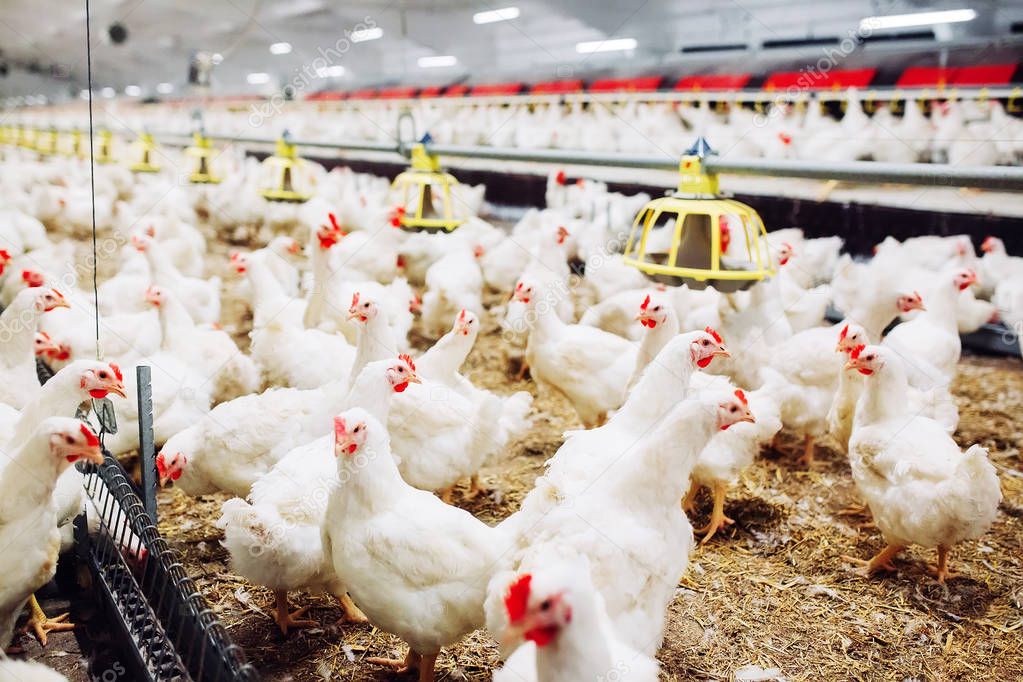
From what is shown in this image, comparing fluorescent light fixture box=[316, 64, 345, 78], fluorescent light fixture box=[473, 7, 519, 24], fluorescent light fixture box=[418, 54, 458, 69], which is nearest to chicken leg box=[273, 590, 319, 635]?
fluorescent light fixture box=[473, 7, 519, 24]

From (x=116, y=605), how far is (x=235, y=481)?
2.57ft

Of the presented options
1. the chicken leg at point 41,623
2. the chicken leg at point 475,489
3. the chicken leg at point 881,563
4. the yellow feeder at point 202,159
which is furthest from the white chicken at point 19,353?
the chicken leg at point 881,563

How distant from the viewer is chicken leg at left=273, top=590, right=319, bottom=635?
2.63m

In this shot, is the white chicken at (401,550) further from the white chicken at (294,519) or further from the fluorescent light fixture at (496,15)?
the fluorescent light fixture at (496,15)

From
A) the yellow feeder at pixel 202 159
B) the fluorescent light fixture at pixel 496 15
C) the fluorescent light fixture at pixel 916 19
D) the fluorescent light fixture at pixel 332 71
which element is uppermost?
the fluorescent light fixture at pixel 332 71

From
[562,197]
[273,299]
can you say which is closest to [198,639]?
[273,299]

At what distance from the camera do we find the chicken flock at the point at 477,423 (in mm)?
2096

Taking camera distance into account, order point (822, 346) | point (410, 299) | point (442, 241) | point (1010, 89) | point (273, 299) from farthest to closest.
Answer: point (1010, 89) → point (442, 241) → point (410, 299) → point (273, 299) → point (822, 346)

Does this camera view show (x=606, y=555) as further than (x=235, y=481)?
No

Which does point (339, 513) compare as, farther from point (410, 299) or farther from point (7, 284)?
point (7, 284)

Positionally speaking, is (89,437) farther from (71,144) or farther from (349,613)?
(71,144)

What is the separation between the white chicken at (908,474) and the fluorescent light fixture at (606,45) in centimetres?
1317

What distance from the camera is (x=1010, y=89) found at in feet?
25.6

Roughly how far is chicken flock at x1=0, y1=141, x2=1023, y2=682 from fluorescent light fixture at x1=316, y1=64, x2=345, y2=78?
1724 cm
